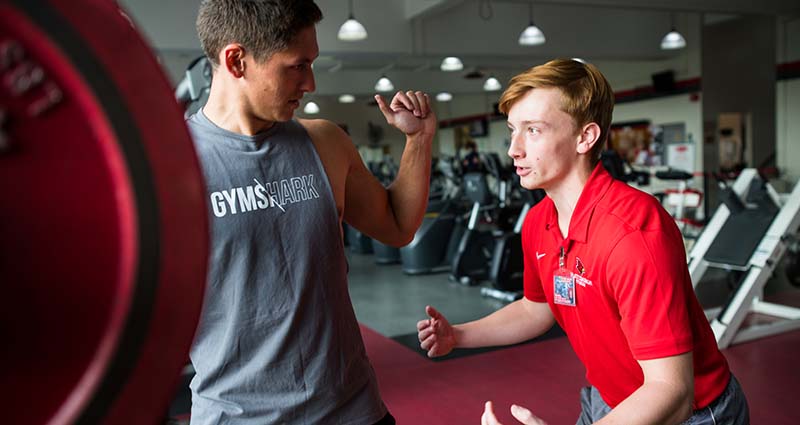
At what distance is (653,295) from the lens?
53.4 inches

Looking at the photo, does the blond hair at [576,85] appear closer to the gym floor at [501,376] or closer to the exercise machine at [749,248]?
the gym floor at [501,376]

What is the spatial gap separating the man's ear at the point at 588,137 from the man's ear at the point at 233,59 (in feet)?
2.74

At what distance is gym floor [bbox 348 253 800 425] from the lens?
3.90m

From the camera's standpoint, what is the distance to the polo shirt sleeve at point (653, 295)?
134 centimetres

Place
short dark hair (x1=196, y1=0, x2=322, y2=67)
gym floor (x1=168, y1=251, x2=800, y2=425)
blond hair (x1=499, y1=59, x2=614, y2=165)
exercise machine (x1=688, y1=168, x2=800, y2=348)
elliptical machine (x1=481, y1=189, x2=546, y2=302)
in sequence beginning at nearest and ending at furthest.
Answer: short dark hair (x1=196, y1=0, x2=322, y2=67) < blond hair (x1=499, y1=59, x2=614, y2=165) < gym floor (x1=168, y1=251, x2=800, y2=425) < exercise machine (x1=688, y1=168, x2=800, y2=348) < elliptical machine (x1=481, y1=189, x2=546, y2=302)

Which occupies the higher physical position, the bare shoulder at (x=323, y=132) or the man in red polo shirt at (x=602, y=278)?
the bare shoulder at (x=323, y=132)

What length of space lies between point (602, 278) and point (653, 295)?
0.47 feet

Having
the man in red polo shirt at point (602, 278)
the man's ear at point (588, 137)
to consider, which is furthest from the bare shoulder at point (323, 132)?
the man's ear at point (588, 137)

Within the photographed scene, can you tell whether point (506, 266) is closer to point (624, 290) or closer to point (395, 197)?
point (395, 197)

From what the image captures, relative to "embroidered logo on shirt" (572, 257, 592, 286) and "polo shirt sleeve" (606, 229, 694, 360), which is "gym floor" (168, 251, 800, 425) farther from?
"polo shirt sleeve" (606, 229, 694, 360)

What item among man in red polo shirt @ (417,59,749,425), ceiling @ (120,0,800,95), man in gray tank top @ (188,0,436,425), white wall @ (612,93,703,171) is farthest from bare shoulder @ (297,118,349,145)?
white wall @ (612,93,703,171)

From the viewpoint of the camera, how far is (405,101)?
159cm

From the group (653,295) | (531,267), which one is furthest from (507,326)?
(653,295)

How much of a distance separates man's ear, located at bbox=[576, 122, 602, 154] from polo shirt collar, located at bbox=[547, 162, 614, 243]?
7cm
